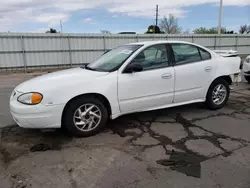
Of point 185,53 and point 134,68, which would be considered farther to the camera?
point 185,53

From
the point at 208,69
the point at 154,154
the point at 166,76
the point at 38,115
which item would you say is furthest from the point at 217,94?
the point at 38,115

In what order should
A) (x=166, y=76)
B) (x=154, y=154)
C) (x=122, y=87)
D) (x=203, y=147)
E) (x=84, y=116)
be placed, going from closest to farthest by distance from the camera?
(x=154, y=154) → (x=203, y=147) → (x=84, y=116) → (x=122, y=87) → (x=166, y=76)

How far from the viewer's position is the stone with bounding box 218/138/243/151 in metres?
3.51

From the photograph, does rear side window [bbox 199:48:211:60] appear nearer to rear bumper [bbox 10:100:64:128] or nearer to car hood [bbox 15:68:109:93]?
car hood [bbox 15:68:109:93]

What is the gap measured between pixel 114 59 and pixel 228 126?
8.17ft

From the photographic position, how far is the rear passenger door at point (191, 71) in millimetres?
4672

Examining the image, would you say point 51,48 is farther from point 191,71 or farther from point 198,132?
point 198,132

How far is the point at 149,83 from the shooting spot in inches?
169

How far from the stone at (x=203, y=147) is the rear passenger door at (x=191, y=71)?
1.21m

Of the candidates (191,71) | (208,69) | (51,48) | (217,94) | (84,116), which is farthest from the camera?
(51,48)

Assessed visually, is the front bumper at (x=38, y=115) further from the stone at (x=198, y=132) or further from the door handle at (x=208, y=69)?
the door handle at (x=208, y=69)

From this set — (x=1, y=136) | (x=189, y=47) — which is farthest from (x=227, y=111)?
(x=1, y=136)

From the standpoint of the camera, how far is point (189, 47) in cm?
502

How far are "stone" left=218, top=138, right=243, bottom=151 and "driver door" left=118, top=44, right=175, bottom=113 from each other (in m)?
1.31
